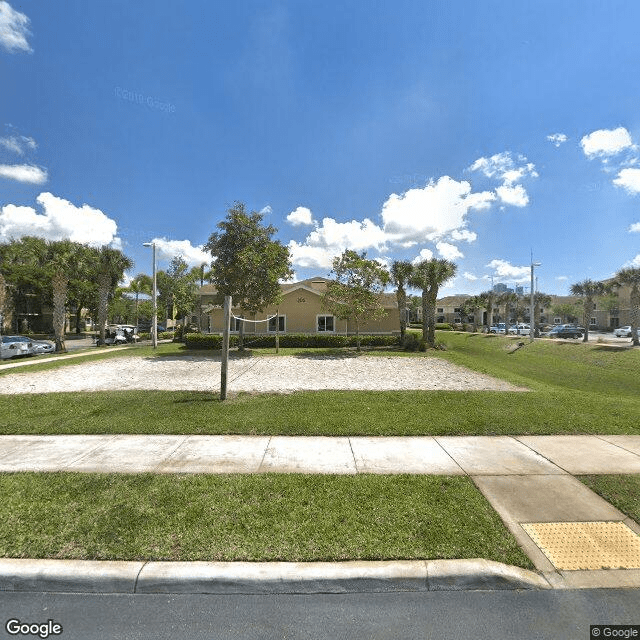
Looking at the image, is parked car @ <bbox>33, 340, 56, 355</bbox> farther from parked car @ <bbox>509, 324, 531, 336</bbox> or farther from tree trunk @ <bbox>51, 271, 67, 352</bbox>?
parked car @ <bbox>509, 324, 531, 336</bbox>

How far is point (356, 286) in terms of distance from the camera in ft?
70.9

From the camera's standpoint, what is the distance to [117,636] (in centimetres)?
261

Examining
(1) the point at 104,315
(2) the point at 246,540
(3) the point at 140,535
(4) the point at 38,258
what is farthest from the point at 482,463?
(4) the point at 38,258

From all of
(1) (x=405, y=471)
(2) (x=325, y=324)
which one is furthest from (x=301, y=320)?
(1) (x=405, y=471)

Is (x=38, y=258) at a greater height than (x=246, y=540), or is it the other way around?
(x=38, y=258)

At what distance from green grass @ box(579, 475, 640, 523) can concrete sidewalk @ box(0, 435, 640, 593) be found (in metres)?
0.13

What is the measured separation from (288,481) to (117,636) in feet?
7.70

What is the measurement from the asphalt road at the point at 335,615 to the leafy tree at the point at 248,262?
1667 cm

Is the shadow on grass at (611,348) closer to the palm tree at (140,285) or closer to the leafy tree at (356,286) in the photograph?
the leafy tree at (356,286)

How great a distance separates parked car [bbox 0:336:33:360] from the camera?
66.2 feet

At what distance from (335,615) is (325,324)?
93.1ft

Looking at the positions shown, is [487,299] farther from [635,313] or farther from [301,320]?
[301,320]

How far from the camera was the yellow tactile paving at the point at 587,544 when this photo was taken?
3.27 m

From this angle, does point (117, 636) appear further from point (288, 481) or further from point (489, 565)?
point (489, 565)
